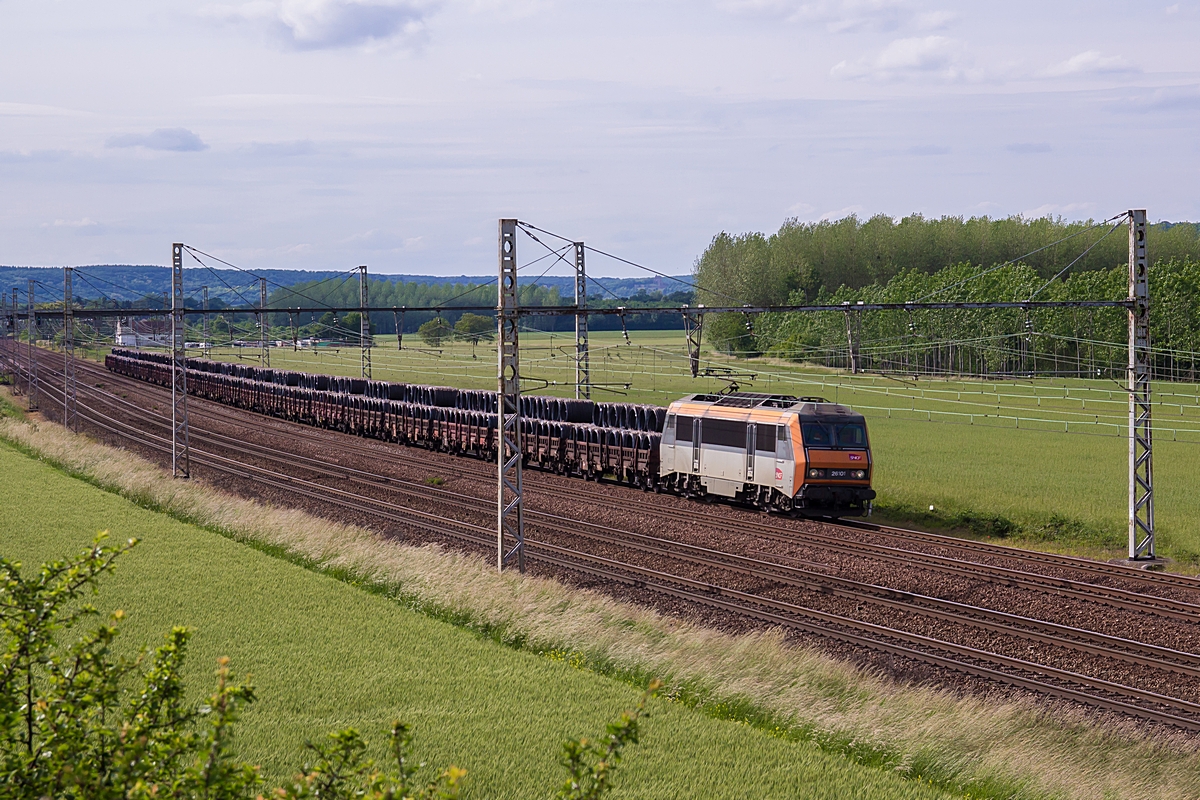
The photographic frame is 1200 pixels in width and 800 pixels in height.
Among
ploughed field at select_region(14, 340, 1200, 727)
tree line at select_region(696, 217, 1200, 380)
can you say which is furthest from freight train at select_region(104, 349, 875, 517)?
tree line at select_region(696, 217, 1200, 380)

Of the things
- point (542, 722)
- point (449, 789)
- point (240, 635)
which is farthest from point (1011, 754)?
point (240, 635)

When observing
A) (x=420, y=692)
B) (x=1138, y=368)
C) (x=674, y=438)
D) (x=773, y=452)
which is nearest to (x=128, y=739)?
(x=420, y=692)

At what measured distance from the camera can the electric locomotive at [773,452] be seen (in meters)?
29.9

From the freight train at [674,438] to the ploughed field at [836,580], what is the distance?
90 centimetres

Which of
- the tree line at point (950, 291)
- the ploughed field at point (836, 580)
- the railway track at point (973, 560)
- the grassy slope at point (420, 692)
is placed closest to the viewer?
the grassy slope at point (420, 692)

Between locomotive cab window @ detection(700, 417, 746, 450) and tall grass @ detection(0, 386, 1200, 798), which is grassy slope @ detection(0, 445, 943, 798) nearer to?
tall grass @ detection(0, 386, 1200, 798)

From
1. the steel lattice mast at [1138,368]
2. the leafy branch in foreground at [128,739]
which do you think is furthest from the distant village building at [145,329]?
the leafy branch in foreground at [128,739]

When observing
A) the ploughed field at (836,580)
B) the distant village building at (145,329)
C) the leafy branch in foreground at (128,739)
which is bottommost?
the ploughed field at (836,580)

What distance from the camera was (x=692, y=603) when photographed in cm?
2112

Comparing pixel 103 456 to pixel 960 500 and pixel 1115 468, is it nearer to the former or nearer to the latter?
pixel 960 500

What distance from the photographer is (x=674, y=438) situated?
113 ft

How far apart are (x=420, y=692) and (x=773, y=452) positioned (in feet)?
56.9

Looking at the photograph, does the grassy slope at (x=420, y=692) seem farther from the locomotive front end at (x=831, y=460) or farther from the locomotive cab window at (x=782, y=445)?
the locomotive front end at (x=831, y=460)

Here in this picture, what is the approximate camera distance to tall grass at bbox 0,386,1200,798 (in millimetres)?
12914
